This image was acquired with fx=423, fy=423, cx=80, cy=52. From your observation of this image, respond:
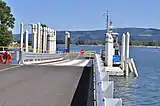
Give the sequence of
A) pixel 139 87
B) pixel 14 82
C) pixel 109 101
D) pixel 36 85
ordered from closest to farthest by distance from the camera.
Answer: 1. pixel 109 101
2. pixel 36 85
3. pixel 14 82
4. pixel 139 87

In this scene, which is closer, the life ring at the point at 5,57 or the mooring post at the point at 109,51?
the life ring at the point at 5,57

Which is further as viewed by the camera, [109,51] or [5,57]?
[109,51]

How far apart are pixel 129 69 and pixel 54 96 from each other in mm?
45498

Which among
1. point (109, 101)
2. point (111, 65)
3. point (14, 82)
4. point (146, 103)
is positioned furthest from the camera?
point (111, 65)

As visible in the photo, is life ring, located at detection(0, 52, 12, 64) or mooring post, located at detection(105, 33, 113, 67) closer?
life ring, located at detection(0, 52, 12, 64)

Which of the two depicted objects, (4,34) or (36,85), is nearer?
(36,85)

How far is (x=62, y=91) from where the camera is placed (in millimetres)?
13930

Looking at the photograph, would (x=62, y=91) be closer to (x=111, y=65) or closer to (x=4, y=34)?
(x=111, y=65)

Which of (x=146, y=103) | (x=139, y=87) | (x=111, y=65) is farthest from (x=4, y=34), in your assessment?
(x=146, y=103)

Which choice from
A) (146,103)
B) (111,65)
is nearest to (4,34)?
(111,65)

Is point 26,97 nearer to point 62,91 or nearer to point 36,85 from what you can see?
point 62,91

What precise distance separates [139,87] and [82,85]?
30140 mm

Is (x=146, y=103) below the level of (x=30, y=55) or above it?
below

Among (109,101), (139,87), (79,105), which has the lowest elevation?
(139,87)
